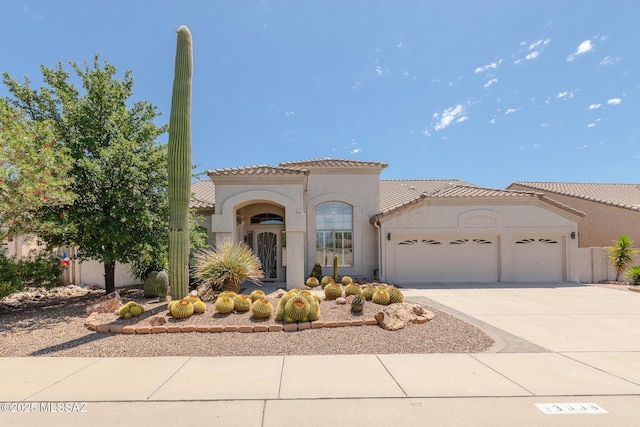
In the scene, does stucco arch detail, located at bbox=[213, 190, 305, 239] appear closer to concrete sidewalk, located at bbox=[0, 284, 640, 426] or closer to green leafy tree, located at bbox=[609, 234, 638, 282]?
concrete sidewalk, located at bbox=[0, 284, 640, 426]

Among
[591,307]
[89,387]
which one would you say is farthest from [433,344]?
[591,307]

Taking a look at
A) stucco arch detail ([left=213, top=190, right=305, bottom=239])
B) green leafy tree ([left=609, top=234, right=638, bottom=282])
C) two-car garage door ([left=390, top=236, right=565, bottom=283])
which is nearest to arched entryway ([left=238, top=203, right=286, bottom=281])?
stucco arch detail ([left=213, top=190, right=305, bottom=239])

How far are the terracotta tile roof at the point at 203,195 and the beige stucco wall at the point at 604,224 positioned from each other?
2172 cm

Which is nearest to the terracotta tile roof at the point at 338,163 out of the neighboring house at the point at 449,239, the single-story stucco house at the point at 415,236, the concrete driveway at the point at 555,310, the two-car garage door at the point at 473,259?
the single-story stucco house at the point at 415,236

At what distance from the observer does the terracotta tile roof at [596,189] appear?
2119cm

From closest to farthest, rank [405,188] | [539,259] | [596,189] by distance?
[539,259] → [405,188] → [596,189]

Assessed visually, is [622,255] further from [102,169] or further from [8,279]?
[8,279]

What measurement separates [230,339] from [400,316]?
146 inches

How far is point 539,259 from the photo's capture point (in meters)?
14.7

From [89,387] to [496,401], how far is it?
5378 mm

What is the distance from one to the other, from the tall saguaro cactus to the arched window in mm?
8262

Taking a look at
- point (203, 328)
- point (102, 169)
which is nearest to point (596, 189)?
point (203, 328)

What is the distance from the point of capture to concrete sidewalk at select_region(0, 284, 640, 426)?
3.46 m

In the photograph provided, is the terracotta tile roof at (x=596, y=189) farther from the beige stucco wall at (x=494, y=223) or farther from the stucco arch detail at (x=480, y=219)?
the stucco arch detail at (x=480, y=219)
